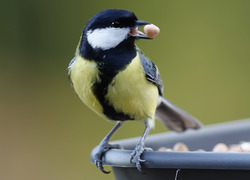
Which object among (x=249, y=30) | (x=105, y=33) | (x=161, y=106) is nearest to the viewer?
(x=105, y=33)

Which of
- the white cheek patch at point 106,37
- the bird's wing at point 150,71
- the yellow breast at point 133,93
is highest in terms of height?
the white cheek patch at point 106,37

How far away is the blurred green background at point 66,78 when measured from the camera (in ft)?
8.04

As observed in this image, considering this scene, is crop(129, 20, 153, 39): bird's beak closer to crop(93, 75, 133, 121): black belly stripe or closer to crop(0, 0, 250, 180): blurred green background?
crop(93, 75, 133, 121): black belly stripe

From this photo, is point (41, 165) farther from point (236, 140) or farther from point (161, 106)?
point (236, 140)

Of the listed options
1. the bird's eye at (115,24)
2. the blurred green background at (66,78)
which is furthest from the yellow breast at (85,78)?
the blurred green background at (66,78)

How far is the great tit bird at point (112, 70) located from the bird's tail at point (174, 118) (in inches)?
14.1

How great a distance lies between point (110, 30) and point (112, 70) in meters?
0.11

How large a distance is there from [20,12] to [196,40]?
97 centimetres

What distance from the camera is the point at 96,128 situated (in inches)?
98.0

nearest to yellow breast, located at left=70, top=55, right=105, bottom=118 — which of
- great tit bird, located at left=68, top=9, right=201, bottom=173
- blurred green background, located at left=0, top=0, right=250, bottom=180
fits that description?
great tit bird, located at left=68, top=9, right=201, bottom=173

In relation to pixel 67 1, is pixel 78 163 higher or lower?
lower

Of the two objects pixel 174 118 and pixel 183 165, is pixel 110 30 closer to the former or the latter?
pixel 183 165

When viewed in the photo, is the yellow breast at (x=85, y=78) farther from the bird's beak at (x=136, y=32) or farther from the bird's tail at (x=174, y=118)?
the bird's tail at (x=174, y=118)

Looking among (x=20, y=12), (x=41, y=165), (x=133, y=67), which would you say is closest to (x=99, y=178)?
(x=41, y=165)
